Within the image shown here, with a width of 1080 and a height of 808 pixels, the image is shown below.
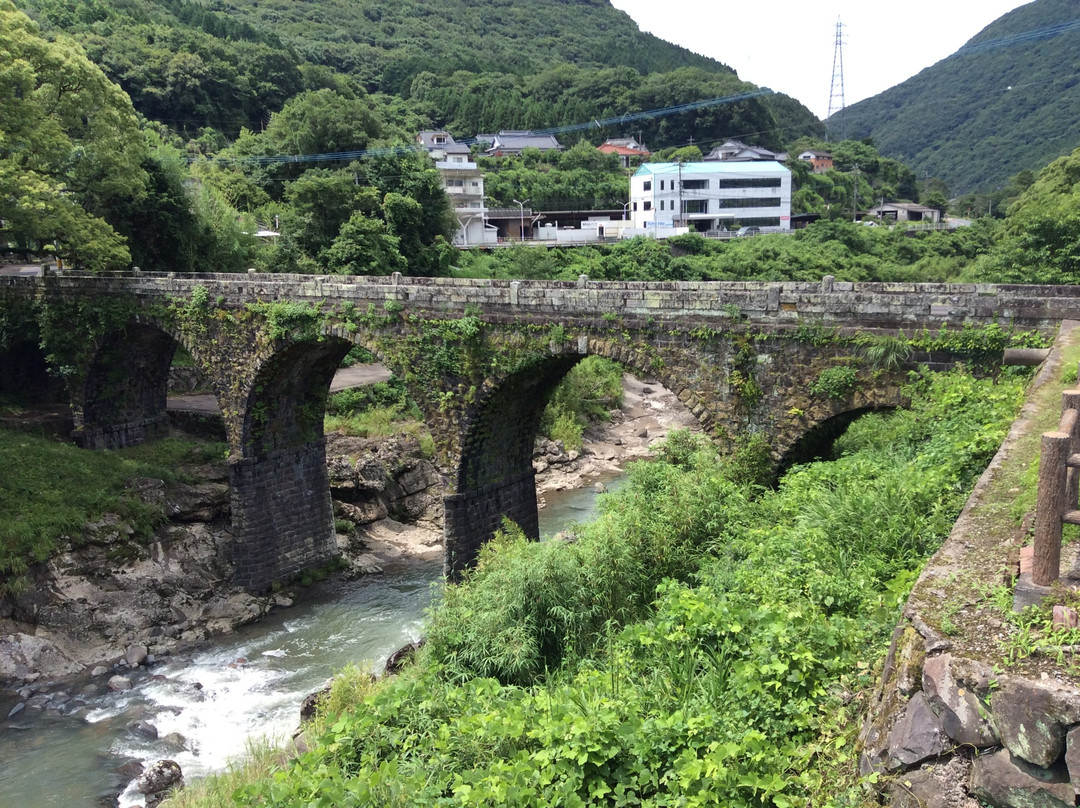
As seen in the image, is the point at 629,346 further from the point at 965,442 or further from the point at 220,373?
the point at 220,373

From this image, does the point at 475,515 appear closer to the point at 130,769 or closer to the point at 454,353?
the point at 454,353

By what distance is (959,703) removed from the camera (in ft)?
13.5

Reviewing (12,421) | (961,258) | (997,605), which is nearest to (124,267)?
(12,421)

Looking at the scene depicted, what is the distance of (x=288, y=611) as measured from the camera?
72.7 feet

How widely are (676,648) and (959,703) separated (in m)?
3.87

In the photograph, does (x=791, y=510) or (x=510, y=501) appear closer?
(x=791, y=510)

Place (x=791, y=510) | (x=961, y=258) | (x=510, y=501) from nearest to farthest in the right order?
(x=791, y=510) → (x=510, y=501) → (x=961, y=258)

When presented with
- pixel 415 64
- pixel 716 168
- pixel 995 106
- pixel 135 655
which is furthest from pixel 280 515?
pixel 995 106

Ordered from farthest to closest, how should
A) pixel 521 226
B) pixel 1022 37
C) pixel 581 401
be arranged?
1. pixel 1022 37
2. pixel 521 226
3. pixel 581 401

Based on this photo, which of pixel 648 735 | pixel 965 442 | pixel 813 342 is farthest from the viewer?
pixel 813 342

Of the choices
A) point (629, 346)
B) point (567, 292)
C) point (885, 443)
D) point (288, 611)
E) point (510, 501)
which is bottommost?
point (288, 611)

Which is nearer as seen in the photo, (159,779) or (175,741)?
(159,779)

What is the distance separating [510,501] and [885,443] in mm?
9188

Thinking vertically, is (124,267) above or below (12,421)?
above
